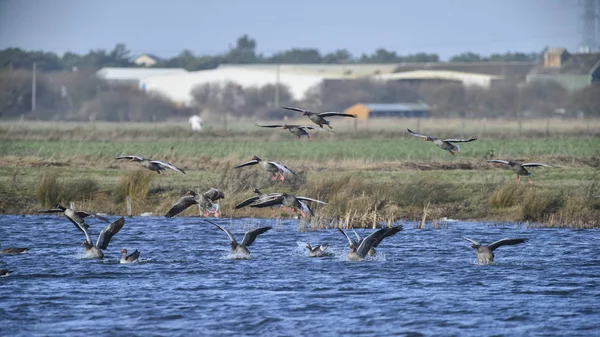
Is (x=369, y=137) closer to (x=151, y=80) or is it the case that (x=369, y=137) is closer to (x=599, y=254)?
(x=599, y=254)

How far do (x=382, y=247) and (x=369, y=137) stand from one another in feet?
110

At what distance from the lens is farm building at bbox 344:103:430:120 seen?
109188 millimetres

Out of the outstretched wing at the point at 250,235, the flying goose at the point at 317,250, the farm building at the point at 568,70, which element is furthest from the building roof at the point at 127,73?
the outstretched wing at the point at 250,235

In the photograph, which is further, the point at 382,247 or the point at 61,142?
the point at 61,142

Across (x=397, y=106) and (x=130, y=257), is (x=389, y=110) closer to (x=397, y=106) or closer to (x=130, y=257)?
(x=397, y=106)

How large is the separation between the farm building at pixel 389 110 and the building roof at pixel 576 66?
15.8m

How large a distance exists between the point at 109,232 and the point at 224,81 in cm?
9710

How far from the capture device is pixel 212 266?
22297 mm

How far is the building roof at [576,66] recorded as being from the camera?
364 ft

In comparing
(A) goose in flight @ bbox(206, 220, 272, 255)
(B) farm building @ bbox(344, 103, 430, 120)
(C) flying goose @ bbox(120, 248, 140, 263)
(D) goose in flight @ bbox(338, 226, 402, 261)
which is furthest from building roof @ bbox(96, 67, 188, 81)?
(D) goose in flight @ bbox(338, 226, 402, 261)

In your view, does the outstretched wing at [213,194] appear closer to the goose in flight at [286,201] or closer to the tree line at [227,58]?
the goose in flight at [286,201]

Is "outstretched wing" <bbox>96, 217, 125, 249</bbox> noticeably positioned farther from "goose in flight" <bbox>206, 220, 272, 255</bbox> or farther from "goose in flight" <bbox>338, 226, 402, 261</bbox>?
"goose in flight" <bbox>338, 226, 402, 261</bbox>

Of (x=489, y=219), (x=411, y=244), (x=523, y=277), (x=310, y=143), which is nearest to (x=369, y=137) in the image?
(x=310, y=143)

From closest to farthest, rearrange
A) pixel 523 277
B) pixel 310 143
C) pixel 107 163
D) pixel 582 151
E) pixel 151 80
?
pixel 523 277 → pixel 107 163 → pixel 582 151 → pixel 310 143 → pixel 151 80
